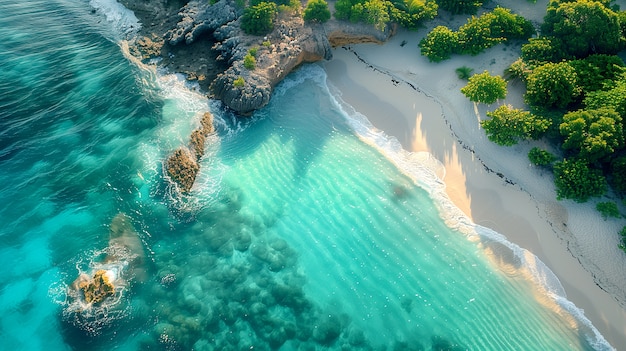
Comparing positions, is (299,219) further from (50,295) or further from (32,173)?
(32,173)

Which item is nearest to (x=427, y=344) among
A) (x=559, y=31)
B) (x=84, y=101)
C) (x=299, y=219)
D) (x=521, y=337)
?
(x=521, y=337)

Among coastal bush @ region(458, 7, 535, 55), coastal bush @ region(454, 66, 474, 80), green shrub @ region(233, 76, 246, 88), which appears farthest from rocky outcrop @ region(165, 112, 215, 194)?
coastal bush @ region(458, 7, 535, 55)

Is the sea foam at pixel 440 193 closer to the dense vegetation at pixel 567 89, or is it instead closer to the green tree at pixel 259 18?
the dense vegetation at pixel 567 89

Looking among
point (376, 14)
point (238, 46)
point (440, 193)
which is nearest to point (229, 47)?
point (238, 46)

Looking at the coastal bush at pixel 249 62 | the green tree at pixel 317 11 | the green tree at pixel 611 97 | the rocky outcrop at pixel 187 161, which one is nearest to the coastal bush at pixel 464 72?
the green tree at pixel 611 97

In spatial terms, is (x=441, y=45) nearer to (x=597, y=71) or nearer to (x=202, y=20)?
(x=597, y=71)

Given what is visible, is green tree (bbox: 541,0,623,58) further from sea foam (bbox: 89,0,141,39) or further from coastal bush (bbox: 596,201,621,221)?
sea foam (bbox: 89,0,141,39)

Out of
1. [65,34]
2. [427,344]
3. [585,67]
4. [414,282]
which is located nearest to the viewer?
[427,344]
